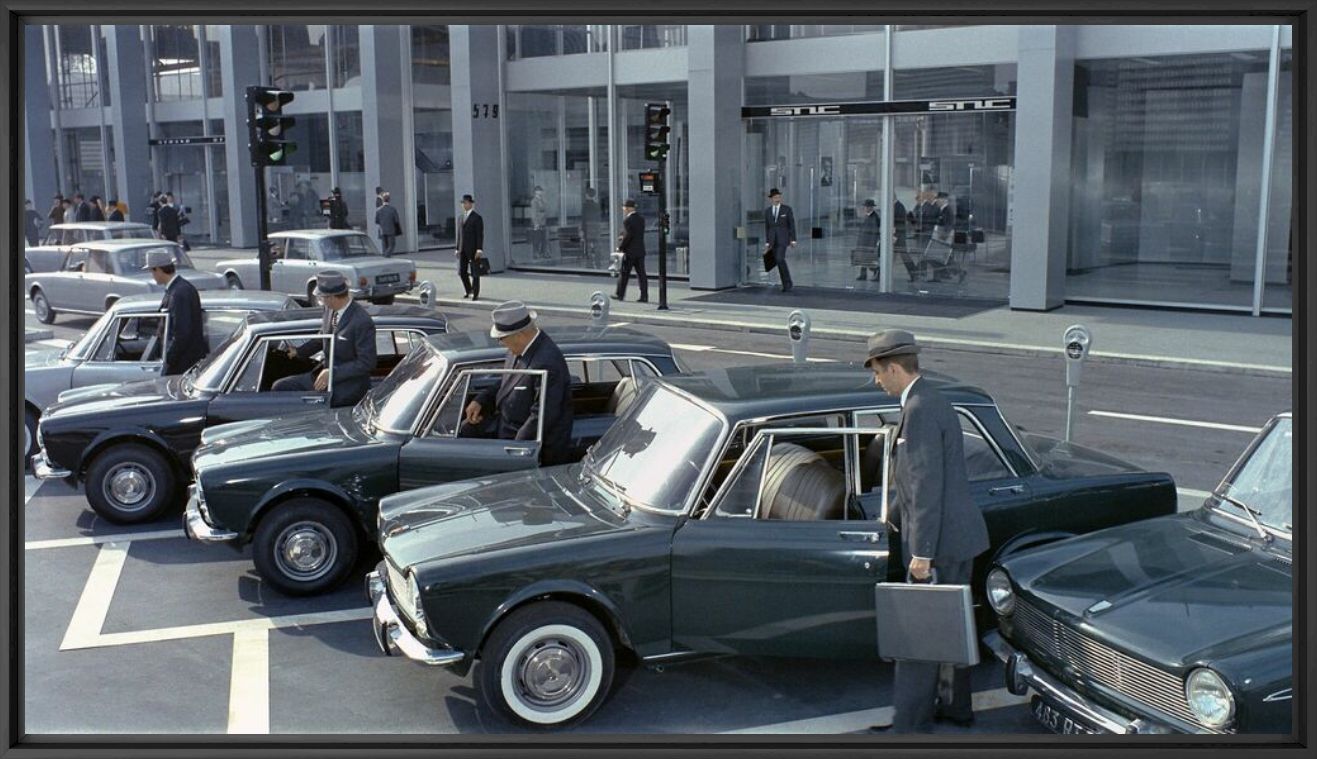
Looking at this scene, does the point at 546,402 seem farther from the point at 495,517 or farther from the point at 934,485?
the point at 934,485

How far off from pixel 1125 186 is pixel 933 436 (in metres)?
18.5

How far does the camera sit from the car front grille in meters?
4.84

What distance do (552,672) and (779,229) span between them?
63.4 ft

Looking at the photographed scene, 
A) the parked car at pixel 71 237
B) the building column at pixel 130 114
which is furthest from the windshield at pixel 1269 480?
the building column at pixel 130 114

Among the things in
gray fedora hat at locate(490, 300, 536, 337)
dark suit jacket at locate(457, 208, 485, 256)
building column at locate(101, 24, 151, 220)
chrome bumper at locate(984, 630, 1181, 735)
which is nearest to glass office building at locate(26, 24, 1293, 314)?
dark suit jacket at locate(457, 208, 485, 256)

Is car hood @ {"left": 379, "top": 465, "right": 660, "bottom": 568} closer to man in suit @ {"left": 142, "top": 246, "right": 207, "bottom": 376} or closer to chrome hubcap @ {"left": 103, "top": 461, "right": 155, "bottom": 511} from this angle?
chrome hubcap @ {"left": 103, "top": 461, "right": 155, "bottom": 511}

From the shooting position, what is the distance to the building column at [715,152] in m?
25.2

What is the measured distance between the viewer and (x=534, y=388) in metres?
7.88

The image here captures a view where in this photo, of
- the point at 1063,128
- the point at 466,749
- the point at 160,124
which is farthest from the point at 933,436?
the point at 160,124

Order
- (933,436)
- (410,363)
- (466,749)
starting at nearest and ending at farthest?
1. (466,749)
2. (933,436)
3. (410,363)

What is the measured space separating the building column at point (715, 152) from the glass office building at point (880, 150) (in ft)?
0.14

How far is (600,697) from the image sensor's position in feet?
19.4

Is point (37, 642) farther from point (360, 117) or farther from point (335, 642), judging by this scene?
point (360, 117)

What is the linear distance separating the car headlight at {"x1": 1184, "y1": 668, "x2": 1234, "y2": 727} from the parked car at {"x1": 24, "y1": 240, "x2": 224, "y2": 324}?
1811 centimetres
